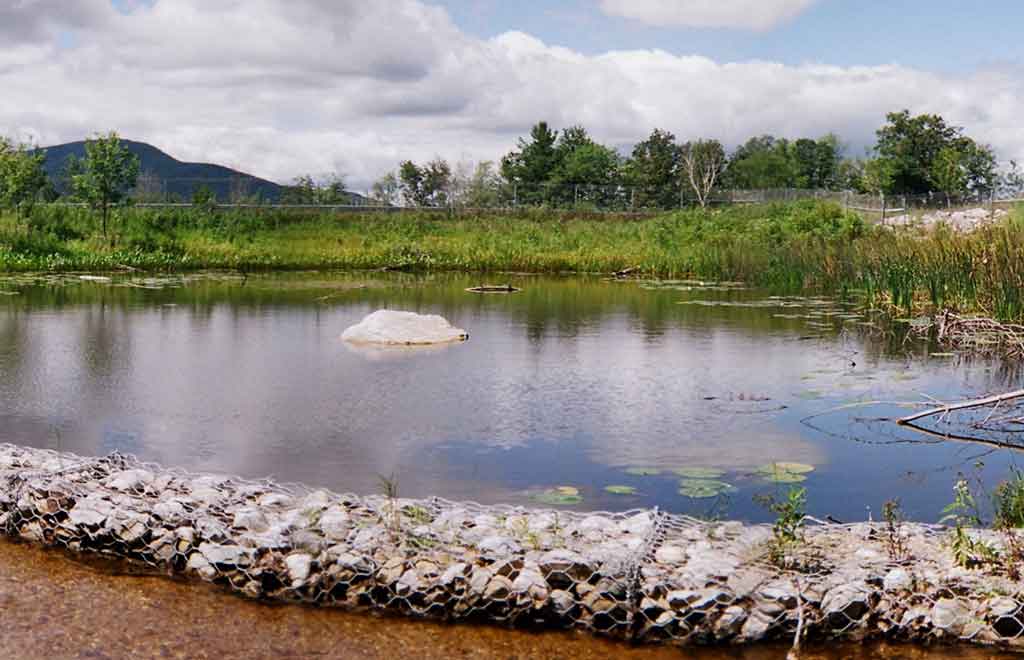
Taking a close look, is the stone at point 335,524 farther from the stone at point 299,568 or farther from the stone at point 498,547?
the stone at point 498,547

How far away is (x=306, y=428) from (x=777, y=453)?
3844 mm

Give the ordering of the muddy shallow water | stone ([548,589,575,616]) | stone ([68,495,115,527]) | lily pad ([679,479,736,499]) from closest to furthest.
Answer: the muddy shallow water, stone ([548,589,575,616]), stone ([68,495,115,527]), lily pad ([679,479,736,499])

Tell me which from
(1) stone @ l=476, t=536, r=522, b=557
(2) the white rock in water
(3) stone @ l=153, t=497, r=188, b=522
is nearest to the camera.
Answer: (1) stone @ l=476, t=536, r=522, b=557

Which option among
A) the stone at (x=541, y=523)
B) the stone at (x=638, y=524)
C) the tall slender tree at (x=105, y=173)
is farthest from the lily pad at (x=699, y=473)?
the tall slender tree at (x=105, y=173)

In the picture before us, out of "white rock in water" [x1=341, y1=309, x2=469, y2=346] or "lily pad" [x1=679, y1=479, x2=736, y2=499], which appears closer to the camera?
"lily pad" [x1=679, y1=479, x2=736, y2=499]

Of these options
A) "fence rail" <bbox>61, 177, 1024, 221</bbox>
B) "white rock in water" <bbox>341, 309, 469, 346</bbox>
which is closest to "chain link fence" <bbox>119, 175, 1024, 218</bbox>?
"fence rail" <bbox>61, 177, 1024, 221</bbox>

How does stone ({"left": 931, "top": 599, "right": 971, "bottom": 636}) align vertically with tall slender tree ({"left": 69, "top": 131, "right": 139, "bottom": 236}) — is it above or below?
below

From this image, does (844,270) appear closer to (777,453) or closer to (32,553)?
(777,453)

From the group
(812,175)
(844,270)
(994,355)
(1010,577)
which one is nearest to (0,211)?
(844,270)

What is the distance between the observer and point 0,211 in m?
34.0

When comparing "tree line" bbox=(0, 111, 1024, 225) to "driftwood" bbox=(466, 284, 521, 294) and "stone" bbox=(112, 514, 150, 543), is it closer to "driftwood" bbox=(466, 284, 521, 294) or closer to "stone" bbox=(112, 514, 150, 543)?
"driftwood" bbox=(466, 284, 521, 294)

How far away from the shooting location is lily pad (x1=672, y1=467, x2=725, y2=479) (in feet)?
23.9

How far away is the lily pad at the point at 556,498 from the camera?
21.7 feet

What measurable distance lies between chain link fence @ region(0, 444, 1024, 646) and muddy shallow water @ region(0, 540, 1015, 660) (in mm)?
106
